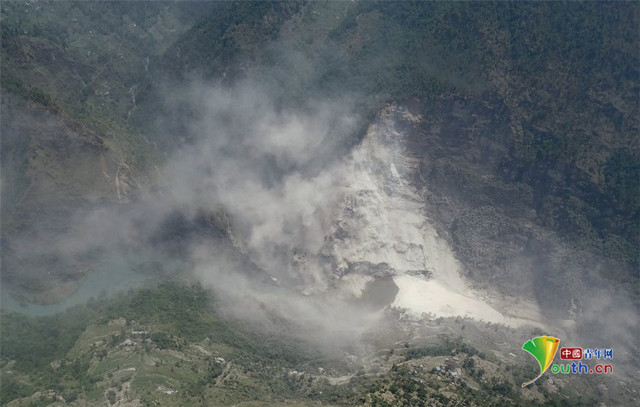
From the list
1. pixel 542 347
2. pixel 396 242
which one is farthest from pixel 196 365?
pixel 542 347

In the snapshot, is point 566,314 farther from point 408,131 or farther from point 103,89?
point 103,89

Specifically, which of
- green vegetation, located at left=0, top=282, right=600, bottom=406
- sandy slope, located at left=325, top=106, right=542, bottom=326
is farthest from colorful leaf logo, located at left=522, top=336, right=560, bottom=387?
sandy slope, located at left=325, top=106, right=542, bottom=326

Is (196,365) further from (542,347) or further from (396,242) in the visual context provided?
(542,347)

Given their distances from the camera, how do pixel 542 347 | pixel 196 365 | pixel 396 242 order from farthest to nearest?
1. pixel 396 242
2. pixel 542 347
3. pixel 196 365

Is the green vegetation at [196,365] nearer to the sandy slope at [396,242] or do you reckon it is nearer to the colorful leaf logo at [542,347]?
the colorful leaf logo at [542,347]

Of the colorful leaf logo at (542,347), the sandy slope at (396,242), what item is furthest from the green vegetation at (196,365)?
the sandy slope at (396,242)

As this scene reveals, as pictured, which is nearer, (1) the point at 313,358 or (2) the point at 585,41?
(1) the point at 313,358

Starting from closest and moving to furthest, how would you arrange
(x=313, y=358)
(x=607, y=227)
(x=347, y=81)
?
(x=313, y=358), (x=607, y=227), (x=347, y=81)

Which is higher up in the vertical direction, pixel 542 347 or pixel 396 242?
pixel 396 242

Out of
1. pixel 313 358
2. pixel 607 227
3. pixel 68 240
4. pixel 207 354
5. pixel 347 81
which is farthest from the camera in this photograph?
pixel 347 81

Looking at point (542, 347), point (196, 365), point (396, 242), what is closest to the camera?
point (196, 365)

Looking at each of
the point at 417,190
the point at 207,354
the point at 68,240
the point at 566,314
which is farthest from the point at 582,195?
the point at 68,240
